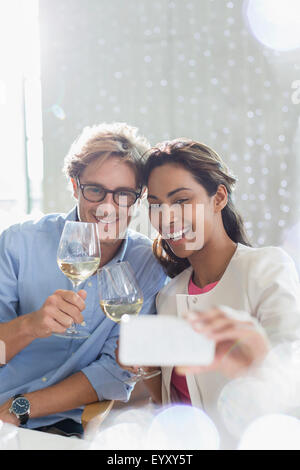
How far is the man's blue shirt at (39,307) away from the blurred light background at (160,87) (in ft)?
4.23

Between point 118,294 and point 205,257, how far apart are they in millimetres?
258

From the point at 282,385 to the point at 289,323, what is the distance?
168 mm

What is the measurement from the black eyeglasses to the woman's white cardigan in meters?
0.28

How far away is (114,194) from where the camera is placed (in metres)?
1.15

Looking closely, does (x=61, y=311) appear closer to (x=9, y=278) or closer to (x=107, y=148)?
(x=9, y=278)

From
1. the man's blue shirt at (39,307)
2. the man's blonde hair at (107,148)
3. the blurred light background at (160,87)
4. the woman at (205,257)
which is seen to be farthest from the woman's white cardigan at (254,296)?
→ the blurred light background at (160,87)

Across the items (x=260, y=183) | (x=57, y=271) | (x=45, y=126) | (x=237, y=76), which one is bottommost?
(x=57, y=271)

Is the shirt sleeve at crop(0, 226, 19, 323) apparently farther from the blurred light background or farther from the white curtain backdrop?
the white curtain backdrop

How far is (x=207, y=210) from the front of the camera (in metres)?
0.99

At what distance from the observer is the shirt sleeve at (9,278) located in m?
1.22

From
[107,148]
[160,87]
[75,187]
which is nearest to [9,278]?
[75,187]

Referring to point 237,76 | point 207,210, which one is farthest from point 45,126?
point 207,210

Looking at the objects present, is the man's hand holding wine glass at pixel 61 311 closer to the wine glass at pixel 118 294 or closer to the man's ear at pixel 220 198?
the wine glass at pixel 118 294
